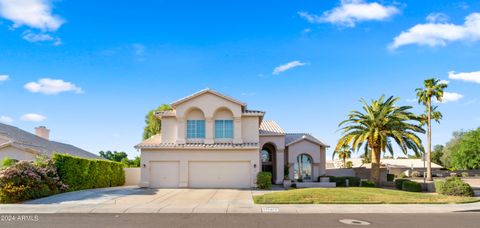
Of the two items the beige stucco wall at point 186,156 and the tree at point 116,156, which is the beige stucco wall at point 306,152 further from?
the tree at point 116,156

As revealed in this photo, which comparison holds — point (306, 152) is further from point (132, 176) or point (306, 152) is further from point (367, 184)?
point (132, 176)

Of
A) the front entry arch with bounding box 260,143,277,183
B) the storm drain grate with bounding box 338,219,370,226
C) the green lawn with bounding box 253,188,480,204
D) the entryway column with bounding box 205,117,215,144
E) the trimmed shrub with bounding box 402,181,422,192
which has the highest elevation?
the entryway column with bounding box 205,117,215,144

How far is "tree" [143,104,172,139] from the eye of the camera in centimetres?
5606

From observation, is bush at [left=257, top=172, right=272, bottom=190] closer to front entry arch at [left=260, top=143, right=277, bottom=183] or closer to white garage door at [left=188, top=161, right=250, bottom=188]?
white garage door at [left=188, top=161, right=250, bottom=188]

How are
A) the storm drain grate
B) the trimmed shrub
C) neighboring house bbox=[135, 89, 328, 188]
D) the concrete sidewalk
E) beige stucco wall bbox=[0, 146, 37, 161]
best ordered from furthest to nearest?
the trimmed shrub → neighboring house bbox=[135, 89, 328, 188] → beige stucco wall bbox=[0, 146, 37, 161] → the concrete sidewalk → the storm drain grate

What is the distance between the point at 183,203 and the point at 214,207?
2.57 m

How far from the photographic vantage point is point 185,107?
32844 millimetres

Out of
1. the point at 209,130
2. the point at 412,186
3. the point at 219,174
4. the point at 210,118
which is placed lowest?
the point at 412,186

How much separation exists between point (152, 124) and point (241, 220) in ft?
141

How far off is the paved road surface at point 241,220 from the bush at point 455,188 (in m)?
7.62

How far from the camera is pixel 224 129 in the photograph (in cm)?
3300

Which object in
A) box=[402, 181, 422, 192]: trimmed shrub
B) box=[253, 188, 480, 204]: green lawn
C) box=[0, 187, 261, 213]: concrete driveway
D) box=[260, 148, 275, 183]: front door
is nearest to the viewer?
box=[0, 187, 261, 213]: concrete driveway

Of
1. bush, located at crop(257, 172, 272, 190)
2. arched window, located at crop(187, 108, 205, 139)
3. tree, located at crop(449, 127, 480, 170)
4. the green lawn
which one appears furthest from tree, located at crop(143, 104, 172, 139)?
tree, located at crop(449, 127, 480, 170)

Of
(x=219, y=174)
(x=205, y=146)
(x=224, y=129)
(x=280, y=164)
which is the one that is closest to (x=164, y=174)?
(x=205, y=146)
